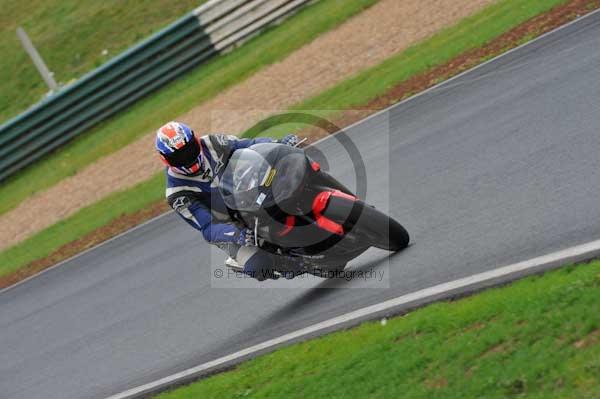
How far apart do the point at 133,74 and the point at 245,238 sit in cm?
1368

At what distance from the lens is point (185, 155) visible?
8.23 meters

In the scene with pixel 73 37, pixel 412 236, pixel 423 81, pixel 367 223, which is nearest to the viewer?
pixel 367 223

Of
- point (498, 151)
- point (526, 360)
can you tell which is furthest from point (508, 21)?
point (526, 360)

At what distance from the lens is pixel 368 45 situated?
17.1 m

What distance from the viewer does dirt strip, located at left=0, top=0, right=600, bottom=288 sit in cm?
1295

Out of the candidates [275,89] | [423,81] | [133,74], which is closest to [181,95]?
[133,74]

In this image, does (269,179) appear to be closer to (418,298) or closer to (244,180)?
(244,180)

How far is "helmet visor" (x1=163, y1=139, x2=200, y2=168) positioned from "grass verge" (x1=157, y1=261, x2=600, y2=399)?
2074 millimetres

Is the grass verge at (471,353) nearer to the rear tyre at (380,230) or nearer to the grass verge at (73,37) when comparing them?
the rear tyre at (380,230)

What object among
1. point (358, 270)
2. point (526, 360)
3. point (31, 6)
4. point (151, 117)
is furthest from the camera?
point (31, 6)

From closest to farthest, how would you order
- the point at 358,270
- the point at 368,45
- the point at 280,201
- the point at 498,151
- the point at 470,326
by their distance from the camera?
the point at 470,326 → the point at 280,201 → the point at 358,270 → the point at 498,151 → the point at 368,45

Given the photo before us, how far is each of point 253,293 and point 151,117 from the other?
10.9m

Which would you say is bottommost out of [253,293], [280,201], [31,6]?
[253,293]

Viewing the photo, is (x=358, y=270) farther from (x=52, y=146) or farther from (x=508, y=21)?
(x=52, y=146)
